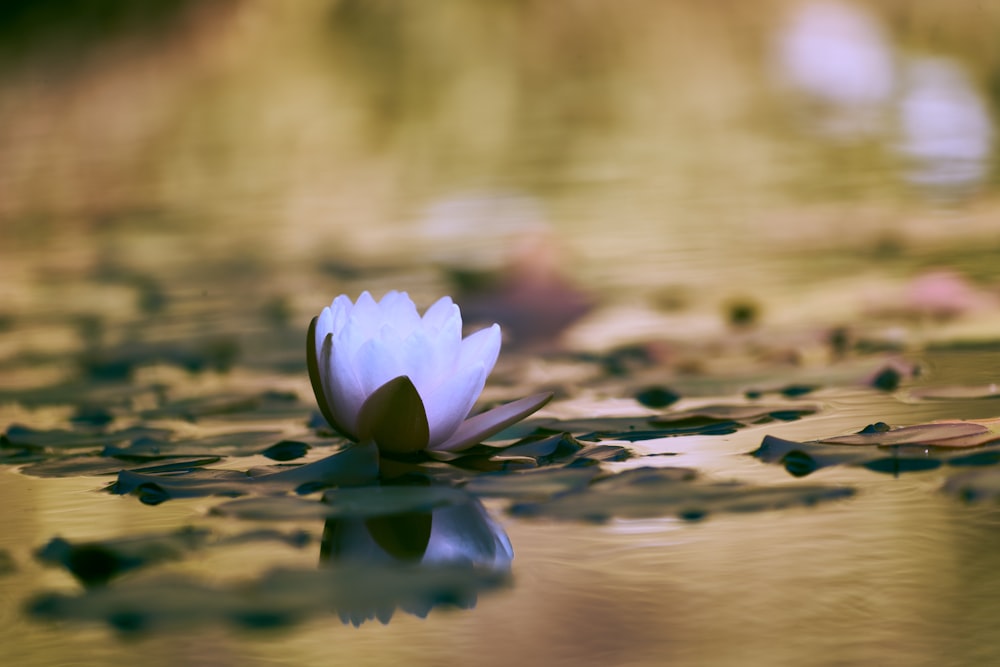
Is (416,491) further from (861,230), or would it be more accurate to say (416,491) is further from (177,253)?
(177,253)

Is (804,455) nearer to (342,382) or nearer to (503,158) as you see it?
(342,382)

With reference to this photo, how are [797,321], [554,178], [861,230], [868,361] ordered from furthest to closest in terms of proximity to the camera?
[554,178] → [861,230] → [797,321] → [868,361]

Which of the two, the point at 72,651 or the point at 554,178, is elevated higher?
the point at 554,178

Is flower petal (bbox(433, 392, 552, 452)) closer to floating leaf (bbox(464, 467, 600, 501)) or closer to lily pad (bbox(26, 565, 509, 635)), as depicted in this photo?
floating leaf (bbox(464, 467, 600, 501))

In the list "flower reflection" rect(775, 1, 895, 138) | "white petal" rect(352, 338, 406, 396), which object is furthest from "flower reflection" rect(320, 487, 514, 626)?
"flower reflection" rect(775, 1, 895, 138)

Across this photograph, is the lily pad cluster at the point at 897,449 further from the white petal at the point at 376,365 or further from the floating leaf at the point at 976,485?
the white petal at the point at 376,365

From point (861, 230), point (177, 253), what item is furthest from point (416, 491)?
point (177, 253)

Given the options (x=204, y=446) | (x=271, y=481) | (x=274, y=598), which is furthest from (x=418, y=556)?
(x=204, y=446)
